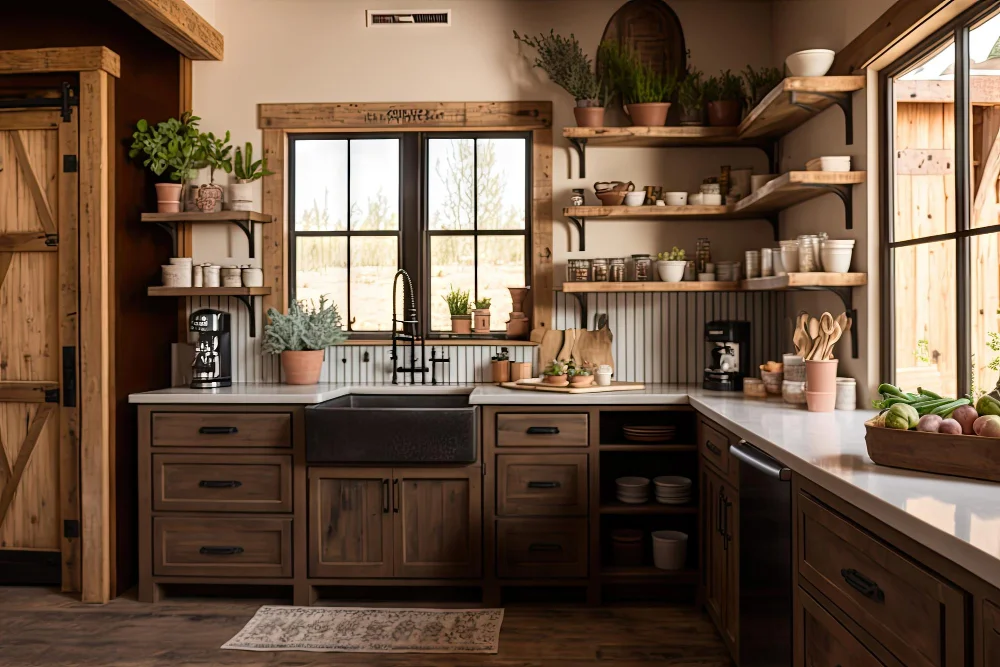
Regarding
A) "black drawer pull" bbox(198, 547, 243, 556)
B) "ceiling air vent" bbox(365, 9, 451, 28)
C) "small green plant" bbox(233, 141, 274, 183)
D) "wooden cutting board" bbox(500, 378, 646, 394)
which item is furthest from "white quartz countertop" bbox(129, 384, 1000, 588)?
"ceiling air vent" bbox(365, 9, 451, 28)

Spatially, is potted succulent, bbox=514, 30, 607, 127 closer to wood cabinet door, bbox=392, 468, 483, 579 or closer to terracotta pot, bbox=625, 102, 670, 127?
terracotta pot, bbox=625, 102, 670, 127

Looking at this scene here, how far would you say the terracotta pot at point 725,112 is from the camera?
3.97 meters

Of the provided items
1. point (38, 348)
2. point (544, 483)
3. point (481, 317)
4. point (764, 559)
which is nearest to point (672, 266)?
point (481, 317)

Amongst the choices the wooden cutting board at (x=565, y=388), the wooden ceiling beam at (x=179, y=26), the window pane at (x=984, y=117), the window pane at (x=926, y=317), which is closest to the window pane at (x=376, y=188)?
the wooden ceiling beam at (x=179, y=26)

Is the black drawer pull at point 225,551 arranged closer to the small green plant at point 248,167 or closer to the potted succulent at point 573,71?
the small green plant at point 248,167

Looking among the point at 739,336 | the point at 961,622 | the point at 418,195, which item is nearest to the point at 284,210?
the point at 418,195

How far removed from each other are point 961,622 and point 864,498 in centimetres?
36

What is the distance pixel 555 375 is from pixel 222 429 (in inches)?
59.6

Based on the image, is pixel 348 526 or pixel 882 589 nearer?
pixel 882 589

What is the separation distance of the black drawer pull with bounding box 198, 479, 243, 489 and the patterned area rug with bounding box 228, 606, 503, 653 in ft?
1.78

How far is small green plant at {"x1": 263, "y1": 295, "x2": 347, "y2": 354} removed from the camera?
402 centimetres

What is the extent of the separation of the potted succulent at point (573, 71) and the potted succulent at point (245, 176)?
58.5 inches

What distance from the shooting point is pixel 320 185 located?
4.32 m

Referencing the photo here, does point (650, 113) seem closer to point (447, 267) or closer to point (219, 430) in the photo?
point (447, 267)
